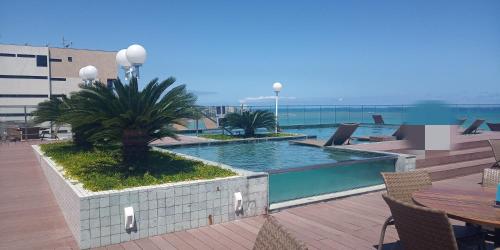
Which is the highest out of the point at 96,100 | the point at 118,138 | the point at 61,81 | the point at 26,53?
the point at 26,53


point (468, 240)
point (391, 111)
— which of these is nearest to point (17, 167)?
point (468, 240)

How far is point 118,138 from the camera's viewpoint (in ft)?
16.5

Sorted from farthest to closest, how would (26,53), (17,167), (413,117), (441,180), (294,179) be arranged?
1. (26,53)
2. (413,117)
3. (17,167)
4. (441,180)
5. (294,179)

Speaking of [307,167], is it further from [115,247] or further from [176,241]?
[115,247]

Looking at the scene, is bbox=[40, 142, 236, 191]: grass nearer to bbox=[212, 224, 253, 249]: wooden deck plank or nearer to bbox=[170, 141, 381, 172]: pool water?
bbox=[212, 224, 253, 249]: wooden deck plank

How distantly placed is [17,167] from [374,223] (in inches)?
298

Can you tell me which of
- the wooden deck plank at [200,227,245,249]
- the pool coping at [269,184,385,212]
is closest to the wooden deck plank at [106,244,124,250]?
the wooden deck plank at [200,227,245,249]

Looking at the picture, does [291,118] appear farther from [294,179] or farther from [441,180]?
[294,179]

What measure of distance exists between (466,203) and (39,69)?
2282 inches

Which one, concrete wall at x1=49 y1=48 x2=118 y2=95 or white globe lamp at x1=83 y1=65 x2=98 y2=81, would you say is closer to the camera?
white globe lamp at x1=83 y1=65 x2=98 y2=81

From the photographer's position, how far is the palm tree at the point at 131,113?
16.3 feet

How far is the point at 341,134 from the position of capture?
10547 mm

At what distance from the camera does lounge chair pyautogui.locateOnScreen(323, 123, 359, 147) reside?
10.4 metres

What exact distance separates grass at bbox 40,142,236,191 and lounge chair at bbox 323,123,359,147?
5.45 m
